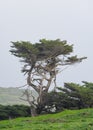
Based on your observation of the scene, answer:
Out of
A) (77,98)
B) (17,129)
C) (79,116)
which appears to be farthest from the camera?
(77,98)

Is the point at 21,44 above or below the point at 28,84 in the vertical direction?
above

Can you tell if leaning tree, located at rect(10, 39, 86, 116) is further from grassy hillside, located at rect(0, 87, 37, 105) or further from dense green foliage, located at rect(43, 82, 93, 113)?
grassy hillside, located at rect(0, 87, 37, 105)

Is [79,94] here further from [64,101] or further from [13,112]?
[13,112]

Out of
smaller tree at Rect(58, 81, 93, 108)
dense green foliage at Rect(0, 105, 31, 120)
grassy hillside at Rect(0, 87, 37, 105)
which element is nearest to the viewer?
smaller tree at Rect(58, 81, 93, 108)

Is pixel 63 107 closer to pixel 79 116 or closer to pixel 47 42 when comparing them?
pixel 47 42

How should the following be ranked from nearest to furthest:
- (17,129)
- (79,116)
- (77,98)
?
(17,129)
(79,116)
(77,98)

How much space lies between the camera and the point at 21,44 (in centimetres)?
4247

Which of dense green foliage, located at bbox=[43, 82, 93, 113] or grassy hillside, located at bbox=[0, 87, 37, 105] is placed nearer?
dense green foliage, located at bbox=[43, 82, 93, 113]

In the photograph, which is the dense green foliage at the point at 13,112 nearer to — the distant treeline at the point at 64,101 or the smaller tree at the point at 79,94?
the distant treeline at the point at 64,101

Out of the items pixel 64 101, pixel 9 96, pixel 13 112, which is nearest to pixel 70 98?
pixel 64 101

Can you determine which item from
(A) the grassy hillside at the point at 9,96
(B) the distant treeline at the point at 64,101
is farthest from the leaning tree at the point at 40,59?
(A) the grassy hillside at the point at 9,96

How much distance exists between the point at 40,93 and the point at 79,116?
1299 centimetres

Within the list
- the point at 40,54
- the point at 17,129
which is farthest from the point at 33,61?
the point at 17,129

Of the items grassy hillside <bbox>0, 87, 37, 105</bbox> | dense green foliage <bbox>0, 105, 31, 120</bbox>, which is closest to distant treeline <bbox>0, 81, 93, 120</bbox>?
dense green foliage <bbox>0, 105, 31, 120</bbox>
